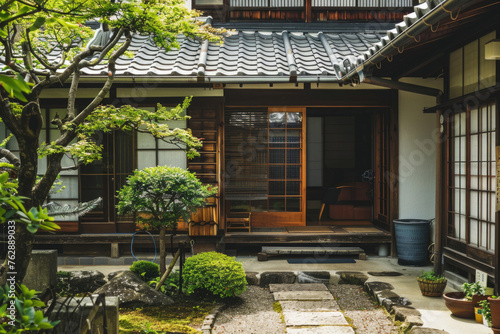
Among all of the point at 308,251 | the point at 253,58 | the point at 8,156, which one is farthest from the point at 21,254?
the point at 253,58

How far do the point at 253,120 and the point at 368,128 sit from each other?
6847 mm

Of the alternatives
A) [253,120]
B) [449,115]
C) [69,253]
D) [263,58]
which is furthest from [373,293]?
[69,253]

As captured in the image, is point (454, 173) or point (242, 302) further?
point (454, 173)

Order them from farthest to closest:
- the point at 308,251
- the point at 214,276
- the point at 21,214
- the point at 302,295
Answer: the point at 308,251 < the point at 302,295 < the point at 214,276 < the point at 21,214

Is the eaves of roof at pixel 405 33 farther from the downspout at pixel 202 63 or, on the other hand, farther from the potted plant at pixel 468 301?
the potted plant at pixel 468 301

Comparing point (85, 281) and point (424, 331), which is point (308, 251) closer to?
point (424, 331)

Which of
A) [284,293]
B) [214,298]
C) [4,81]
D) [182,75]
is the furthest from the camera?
[182,75]

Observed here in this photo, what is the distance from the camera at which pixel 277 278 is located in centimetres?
763

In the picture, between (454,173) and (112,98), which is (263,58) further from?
(454,173)

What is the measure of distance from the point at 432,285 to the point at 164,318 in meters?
3.62

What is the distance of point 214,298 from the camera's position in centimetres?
643

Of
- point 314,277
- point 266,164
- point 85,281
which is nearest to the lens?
point 85,281

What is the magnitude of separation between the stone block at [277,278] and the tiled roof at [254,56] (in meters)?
3.41

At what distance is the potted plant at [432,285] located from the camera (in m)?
6.38
